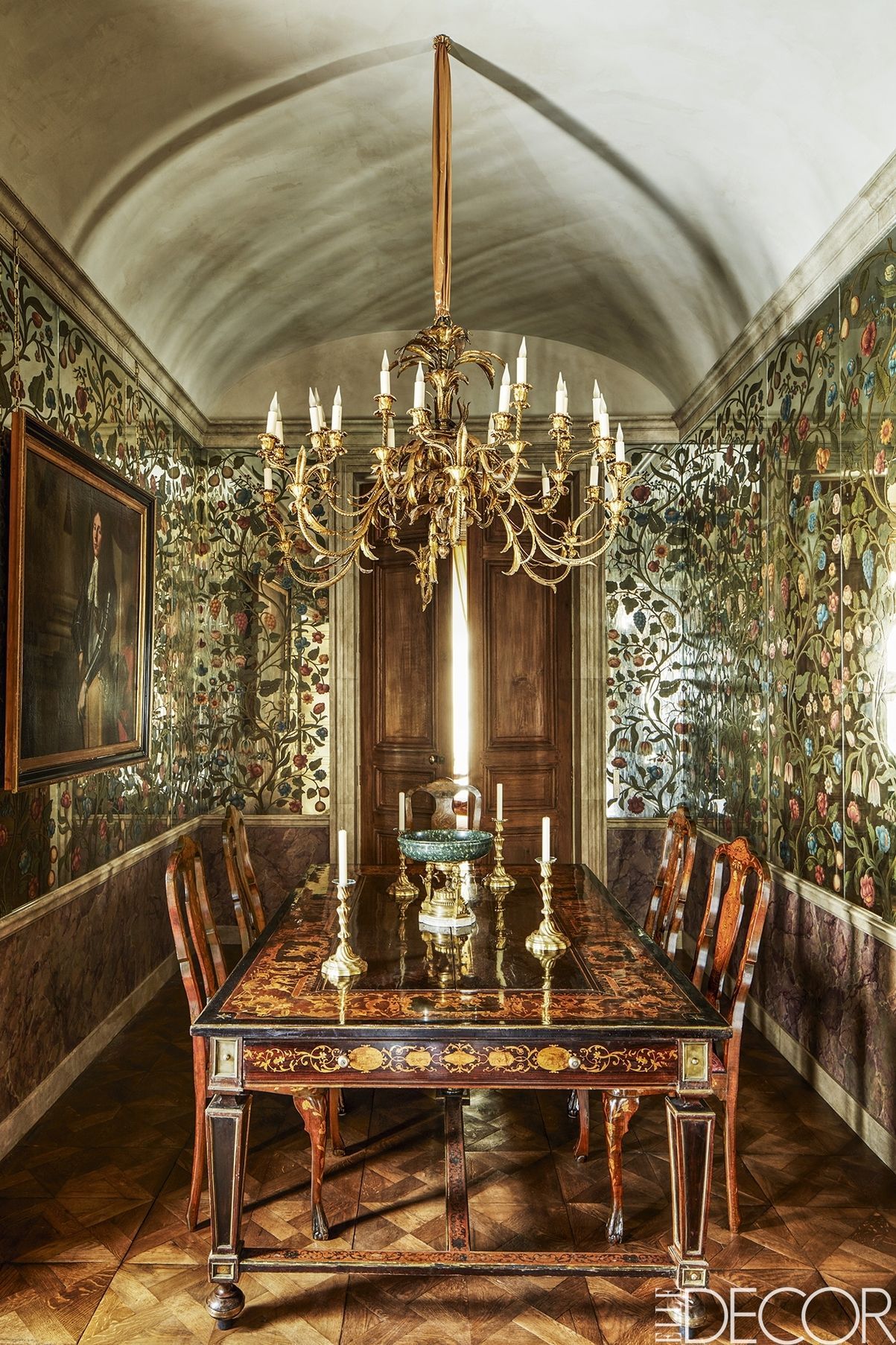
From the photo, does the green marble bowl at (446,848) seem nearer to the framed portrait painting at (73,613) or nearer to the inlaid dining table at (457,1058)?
the inlaid dining table at (457,1058)

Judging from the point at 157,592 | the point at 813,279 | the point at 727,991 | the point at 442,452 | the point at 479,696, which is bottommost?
the point at 727,991

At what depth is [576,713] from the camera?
5.21 metres

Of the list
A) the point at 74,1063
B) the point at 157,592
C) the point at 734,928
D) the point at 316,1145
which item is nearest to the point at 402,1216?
the point at 316,1145

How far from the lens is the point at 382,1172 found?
108 inches

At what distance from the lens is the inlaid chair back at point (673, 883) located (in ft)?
9.55

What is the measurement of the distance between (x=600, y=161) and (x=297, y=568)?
2649mm

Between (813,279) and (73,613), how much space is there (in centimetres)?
291

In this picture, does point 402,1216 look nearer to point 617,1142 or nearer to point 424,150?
point 617,1142

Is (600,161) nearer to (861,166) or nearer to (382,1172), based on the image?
(861,166)

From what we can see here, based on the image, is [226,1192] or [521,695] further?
[521,695]

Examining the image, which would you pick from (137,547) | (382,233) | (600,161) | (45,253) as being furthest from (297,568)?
(600,161)

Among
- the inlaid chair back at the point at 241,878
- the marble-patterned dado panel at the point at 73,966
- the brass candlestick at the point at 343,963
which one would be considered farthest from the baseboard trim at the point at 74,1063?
the brass candlestick at the point at 343,963

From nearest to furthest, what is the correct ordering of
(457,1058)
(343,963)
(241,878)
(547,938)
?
1. (457,1058)
2. (343,963)
3. (547,938)
4. (241,878)

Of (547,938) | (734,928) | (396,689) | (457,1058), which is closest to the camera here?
(457,1058)
